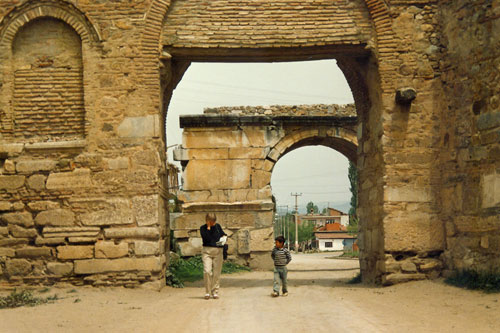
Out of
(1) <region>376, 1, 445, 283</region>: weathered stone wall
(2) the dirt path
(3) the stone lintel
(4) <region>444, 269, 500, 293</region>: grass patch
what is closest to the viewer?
(2) the dirt path

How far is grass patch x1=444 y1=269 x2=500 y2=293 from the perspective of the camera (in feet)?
27.7

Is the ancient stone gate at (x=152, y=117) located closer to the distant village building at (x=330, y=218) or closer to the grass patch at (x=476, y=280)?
the grass patch at (x=476, y=280)

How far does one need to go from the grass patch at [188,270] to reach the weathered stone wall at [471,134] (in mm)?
4283

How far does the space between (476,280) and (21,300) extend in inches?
237

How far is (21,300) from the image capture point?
8.34 metres

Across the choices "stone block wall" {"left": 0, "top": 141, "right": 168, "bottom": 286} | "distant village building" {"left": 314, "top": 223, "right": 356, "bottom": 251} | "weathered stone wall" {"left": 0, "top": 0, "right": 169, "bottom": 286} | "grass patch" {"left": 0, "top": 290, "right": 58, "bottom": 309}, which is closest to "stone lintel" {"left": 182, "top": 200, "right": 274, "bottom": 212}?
"weathered stone wall" {"left": 0, "top": 0, "right": 169, "bottom": 286}

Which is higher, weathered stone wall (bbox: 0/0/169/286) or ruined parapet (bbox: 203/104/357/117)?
ruined parapet (bbox: 203/104/357/117)

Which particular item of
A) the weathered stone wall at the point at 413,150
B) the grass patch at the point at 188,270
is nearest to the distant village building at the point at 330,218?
the grass patch at the point at 188,270

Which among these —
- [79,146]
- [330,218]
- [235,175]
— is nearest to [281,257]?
[79,146]

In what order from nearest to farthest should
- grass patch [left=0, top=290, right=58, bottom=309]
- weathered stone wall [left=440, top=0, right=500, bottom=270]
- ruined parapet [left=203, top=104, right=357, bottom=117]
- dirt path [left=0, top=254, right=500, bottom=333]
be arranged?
1. dirt path [left=0, top=254, right=500, bottom=333]
2. grass patch [left=0, top=290, right=58, bottom=309]
3. weathered stone wall [left=440, top=0, right=500, bottom=270]
4. ruined parapet [left=203, top=104, right=357, bottom=117]

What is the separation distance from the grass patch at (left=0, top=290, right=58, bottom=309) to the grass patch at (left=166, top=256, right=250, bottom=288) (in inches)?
89.5

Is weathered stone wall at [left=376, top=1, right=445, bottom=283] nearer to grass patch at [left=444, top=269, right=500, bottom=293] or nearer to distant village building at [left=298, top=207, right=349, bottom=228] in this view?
grass patch at [left=444, top=269, right=500, bottom=293]

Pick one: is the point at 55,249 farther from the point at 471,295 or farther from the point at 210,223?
the point at 471,295

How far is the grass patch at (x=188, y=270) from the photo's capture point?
10562mm
